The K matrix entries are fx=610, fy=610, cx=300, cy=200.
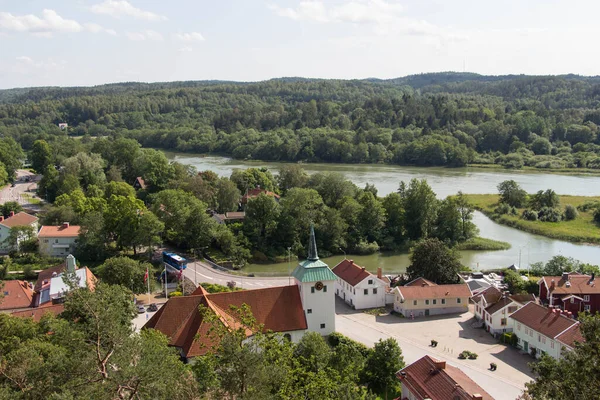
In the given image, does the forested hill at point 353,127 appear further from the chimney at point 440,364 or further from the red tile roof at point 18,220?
the chimney at point 440,364

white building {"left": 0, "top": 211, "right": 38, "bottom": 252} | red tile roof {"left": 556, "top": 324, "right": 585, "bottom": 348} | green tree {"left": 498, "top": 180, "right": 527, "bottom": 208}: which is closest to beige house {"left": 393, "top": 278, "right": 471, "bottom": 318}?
red tile roof {"left": 556, "top": 324, "right": 585, "bottom": 348}

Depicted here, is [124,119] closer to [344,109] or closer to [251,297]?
[344,109]

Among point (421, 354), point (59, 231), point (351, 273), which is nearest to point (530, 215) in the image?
point (351, 273)

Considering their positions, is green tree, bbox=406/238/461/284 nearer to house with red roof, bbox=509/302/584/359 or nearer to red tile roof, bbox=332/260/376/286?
red tile roof, bbox=332/260/376/286

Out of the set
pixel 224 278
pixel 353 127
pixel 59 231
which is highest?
pixel 353 127

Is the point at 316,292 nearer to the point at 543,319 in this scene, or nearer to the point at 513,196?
the point at 543,319

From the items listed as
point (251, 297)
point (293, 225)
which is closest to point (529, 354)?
point (251, 297)
